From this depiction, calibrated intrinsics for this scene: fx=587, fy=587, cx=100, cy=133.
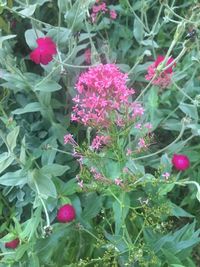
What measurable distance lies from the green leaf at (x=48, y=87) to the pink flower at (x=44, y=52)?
10 centimetres

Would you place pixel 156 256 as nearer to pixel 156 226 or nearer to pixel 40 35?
pixel 156 226

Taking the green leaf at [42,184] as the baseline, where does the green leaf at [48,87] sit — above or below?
Answer: above

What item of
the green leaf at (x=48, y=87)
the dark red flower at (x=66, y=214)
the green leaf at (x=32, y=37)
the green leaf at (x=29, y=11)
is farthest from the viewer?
the green leaf at (x=32, y=37)

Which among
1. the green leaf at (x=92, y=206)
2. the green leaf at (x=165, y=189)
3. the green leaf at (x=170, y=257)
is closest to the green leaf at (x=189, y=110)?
the green leaf at (x=165, y=189)

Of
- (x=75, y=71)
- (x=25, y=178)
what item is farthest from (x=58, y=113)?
(x=25, y=178)

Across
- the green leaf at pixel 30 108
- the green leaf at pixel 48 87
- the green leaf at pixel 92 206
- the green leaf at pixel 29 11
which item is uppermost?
the green leaf at pixel 29 11

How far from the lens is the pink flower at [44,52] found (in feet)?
6.95

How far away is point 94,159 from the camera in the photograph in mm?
1781

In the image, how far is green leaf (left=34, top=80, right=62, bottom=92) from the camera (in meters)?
2.21

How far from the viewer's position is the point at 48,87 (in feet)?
7.29

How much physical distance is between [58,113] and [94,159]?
2.44ft

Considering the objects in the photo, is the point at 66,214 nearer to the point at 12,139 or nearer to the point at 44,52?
the point at 12,139

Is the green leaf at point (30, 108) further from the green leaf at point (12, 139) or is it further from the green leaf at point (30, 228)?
the green leaf at point (30, 228)

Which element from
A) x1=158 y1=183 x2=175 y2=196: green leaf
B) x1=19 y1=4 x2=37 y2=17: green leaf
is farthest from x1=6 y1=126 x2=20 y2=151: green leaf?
x1=158 y1=183 x2=175 y2=196: green leaf
